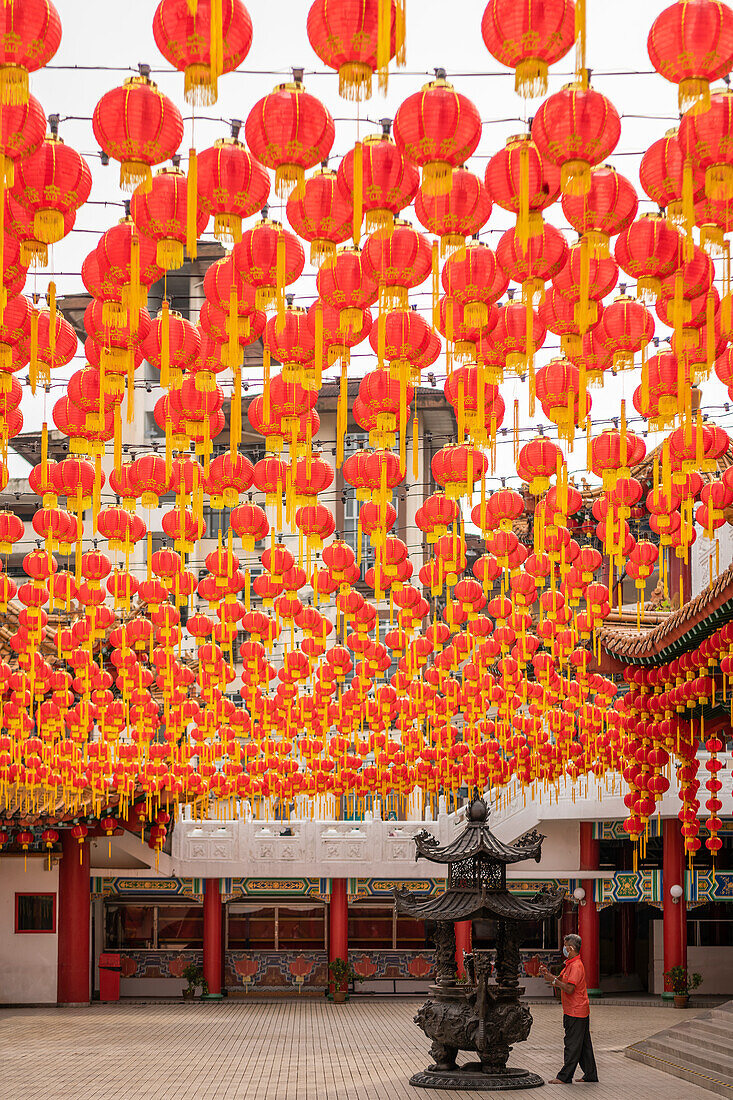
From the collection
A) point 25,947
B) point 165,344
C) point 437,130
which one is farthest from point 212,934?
point 437,130

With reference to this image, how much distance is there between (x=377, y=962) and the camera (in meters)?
25.9

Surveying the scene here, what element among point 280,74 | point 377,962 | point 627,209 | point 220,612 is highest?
point 280,74

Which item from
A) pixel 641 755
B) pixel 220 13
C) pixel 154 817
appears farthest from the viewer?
pixel 154 817

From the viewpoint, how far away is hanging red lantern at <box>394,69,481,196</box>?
16.8ft

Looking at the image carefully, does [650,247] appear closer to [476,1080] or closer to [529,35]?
[529,35]

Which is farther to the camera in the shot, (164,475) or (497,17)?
(164,475)

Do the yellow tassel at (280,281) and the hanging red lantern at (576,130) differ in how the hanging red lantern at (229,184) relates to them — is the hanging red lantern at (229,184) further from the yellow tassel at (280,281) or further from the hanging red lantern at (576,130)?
the hanging red lantern at (576,130)

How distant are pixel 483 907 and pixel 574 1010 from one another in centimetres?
135

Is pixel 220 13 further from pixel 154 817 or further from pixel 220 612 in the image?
pixel 154 817

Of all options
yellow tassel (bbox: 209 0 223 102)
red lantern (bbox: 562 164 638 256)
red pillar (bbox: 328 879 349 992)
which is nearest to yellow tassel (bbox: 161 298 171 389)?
yellow tassel (bbox: 209 0 223 102)

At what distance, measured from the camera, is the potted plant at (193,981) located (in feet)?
81.5

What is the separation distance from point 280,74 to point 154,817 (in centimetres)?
1947

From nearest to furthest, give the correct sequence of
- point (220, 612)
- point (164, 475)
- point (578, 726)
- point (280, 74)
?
1. point (280, 74)
2. point (164, 475)
3. point (220, 612)
4. point (578, 726)

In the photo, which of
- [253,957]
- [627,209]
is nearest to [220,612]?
[627,209]
